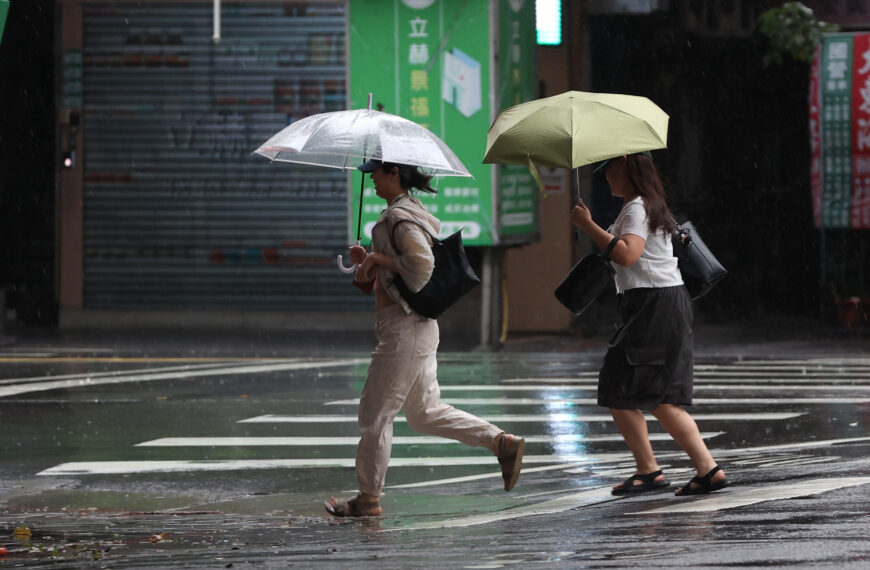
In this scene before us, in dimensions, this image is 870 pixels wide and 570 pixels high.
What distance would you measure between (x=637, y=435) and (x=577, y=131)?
1620 mm

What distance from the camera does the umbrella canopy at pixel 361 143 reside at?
700 cm

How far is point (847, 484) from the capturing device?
275 inches

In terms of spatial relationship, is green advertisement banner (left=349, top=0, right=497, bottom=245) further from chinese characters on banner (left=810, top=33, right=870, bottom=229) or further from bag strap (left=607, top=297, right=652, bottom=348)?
bag strap (left=607, top=297, right=652, bottom=348)

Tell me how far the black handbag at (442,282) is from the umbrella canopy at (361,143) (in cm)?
37

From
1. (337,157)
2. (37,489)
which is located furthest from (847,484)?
(37,489)

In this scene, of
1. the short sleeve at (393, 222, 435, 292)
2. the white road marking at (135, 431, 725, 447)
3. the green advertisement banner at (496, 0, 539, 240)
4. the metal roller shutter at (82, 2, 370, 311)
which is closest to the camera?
the short sleeve at (393, 222, 435, 292)

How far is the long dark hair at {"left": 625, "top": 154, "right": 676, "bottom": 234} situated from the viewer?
22.9 ft

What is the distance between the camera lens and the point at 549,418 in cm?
1122

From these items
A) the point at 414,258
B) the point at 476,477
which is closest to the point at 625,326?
the point at 414,258

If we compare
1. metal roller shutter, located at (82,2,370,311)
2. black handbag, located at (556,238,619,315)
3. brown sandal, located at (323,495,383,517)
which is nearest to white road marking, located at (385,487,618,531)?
brown sandal, located at (323,495,383,517)

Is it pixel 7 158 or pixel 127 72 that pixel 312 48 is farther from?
pixel 7 158

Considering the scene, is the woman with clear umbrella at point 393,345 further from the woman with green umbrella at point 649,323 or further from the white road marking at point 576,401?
the white road marking at point 576,401

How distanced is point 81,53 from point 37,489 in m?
12.4

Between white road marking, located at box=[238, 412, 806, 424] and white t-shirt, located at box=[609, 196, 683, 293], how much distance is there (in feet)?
13.5
